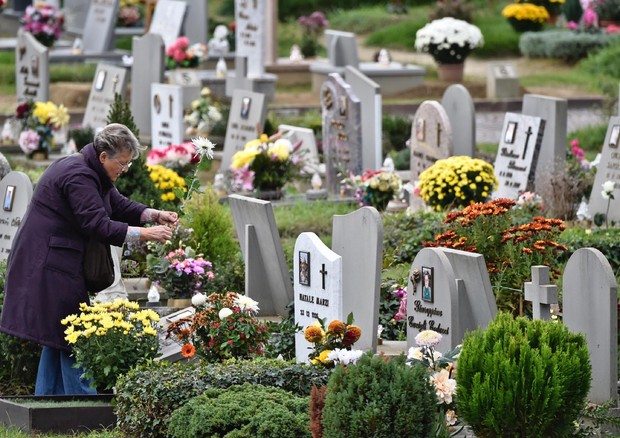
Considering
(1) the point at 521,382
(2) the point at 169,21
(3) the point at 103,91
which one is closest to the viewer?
(1) the point at 521,382

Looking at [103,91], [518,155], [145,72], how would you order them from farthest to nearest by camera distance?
1. [145,72]
2. [103,91]
3. [518,155]

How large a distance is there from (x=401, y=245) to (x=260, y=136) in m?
4.59

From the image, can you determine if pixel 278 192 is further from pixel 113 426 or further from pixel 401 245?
pixel 113 426

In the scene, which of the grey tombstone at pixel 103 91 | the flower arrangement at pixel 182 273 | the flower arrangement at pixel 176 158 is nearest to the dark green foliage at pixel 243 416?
the flower arrangement at pixel 182 273

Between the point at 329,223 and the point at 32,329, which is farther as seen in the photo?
the point at 329,223

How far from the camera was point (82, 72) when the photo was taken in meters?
25.5

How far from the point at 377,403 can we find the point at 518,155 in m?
8.19

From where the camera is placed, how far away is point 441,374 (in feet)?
23.4

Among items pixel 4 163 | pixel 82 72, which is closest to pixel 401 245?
pixel 4 163

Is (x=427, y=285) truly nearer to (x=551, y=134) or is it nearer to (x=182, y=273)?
(x=182, y=273)

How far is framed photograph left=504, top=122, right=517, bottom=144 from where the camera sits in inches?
572

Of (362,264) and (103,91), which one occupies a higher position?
(362,264)

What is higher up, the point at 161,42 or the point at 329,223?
the point at 161,42

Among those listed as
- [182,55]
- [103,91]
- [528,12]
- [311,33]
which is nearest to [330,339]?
[103,91]
